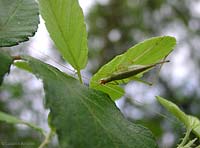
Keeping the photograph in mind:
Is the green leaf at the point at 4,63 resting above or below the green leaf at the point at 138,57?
above

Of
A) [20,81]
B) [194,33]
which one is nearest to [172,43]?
[20,81]

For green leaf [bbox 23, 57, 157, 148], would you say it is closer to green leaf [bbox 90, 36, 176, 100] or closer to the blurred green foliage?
green leaf [bbox 90, 36, 176, 100]

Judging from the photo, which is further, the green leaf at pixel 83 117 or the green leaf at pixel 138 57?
the green leaf at pixel 138 57

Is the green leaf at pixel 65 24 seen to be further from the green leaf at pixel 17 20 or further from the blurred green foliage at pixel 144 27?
the blurred green foliage at pixel 144 27

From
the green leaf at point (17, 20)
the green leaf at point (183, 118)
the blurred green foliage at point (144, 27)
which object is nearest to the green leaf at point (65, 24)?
the green leaf at point (17, 20)

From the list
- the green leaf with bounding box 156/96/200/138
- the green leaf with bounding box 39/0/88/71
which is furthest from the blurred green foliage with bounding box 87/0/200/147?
the green leaf with bounding box 39/0/88/71

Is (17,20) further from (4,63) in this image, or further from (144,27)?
(144,27)
